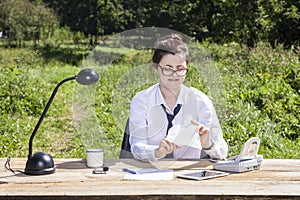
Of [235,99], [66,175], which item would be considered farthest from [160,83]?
[235,99]

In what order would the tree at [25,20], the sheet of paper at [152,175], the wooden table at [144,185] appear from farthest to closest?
the tree at [25,20]
the sheet of paper at [152,175]
the wooden table at [144,185]

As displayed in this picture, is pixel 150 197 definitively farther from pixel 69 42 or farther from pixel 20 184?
pixel 69 42

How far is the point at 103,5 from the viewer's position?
56.7 ft

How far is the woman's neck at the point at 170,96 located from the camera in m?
2.52

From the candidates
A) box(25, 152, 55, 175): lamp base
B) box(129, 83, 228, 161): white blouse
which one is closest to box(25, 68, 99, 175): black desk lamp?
box(25, 152, 55, 175): lamp base

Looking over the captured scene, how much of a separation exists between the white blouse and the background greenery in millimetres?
157

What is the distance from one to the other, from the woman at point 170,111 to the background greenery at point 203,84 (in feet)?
0.53

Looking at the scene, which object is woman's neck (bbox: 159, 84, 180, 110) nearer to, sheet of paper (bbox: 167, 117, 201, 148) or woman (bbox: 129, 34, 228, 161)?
woman (bbox: 129, 34, 228, 161)

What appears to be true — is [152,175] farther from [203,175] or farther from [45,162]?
[45,162]

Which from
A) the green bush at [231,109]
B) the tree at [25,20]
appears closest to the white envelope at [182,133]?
the green bush at [231,109]

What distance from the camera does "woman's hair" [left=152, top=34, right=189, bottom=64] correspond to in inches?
94.3

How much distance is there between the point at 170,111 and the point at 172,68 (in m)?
0.26

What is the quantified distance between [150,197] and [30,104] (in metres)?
4.85

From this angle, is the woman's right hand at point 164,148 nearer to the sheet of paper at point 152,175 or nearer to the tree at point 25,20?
the sheet of paper at point 152,175
